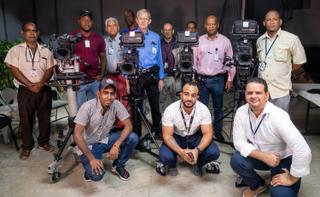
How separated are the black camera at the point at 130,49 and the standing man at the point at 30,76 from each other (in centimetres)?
92

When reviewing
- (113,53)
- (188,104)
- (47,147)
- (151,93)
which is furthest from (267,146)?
(47,147)

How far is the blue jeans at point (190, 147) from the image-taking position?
3.16m

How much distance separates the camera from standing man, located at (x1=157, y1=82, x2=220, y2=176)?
3.08 meters

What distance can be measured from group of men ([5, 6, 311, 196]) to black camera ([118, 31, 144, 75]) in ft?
0.61

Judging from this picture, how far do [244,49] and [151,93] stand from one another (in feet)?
3.82

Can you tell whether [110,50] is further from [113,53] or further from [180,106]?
[180,106]

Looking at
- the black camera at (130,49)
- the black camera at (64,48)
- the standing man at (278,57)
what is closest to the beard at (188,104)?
the black camera at (130,49)

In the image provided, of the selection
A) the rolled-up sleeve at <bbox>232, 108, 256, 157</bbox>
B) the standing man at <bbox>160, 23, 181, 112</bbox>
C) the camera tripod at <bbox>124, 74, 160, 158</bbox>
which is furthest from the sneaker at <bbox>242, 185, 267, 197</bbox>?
the standing man at <bbox>160, 23, 181, 112</bbox>

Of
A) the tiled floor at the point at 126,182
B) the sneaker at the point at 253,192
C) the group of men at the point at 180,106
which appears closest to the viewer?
the group of men at the point at 180,106

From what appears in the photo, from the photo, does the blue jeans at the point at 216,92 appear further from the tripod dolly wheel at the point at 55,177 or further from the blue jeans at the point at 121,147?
the tripod dolly wheel at the point at 55,177

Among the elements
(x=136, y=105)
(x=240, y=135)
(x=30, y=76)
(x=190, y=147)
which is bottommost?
(x=190, y=147)

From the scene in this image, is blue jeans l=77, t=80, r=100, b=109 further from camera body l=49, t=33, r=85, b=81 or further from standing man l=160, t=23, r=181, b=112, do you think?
standing man l=160, t=23, r=181, b=112

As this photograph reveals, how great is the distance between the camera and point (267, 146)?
2.67m

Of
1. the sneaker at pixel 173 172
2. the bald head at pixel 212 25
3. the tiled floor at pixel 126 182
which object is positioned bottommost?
the tiled floor at pixel 126 182
